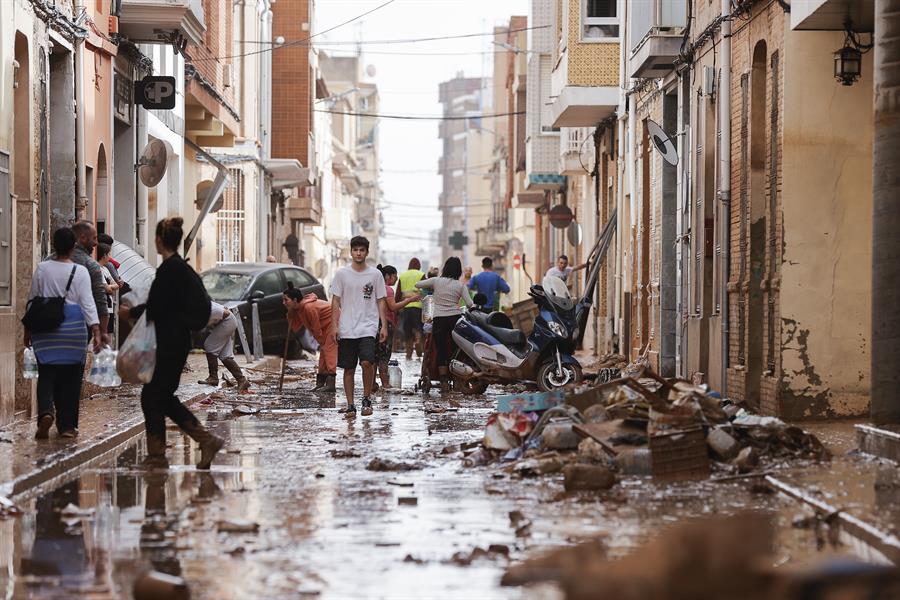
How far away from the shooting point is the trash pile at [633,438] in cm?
1105

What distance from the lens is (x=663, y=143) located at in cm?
2134

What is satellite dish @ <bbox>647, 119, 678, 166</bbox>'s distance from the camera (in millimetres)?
21188

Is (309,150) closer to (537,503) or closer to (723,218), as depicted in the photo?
(723,218)

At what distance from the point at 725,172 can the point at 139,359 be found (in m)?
8.86

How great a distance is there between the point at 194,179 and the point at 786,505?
87.7ft

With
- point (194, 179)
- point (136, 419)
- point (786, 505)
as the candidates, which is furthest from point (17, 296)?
point (194, 179)

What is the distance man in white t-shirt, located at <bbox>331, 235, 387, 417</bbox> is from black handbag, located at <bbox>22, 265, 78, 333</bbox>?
14.1 ft

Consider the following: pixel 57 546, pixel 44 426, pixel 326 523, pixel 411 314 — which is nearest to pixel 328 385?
pixel 44 426

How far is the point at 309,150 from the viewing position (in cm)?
5275

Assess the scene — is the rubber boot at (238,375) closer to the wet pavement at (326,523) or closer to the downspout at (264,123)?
the wet pavement at (326,523)

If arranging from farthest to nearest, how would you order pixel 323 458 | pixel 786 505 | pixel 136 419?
pixel 136 419 < pixel 323 458 < pixel 786 505

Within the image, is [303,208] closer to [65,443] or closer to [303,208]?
[303,208]

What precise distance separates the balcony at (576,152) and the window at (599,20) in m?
5.76

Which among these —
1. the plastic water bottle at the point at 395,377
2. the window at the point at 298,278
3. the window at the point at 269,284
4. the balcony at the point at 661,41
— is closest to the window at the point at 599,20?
the balcony at the point at 661,41
